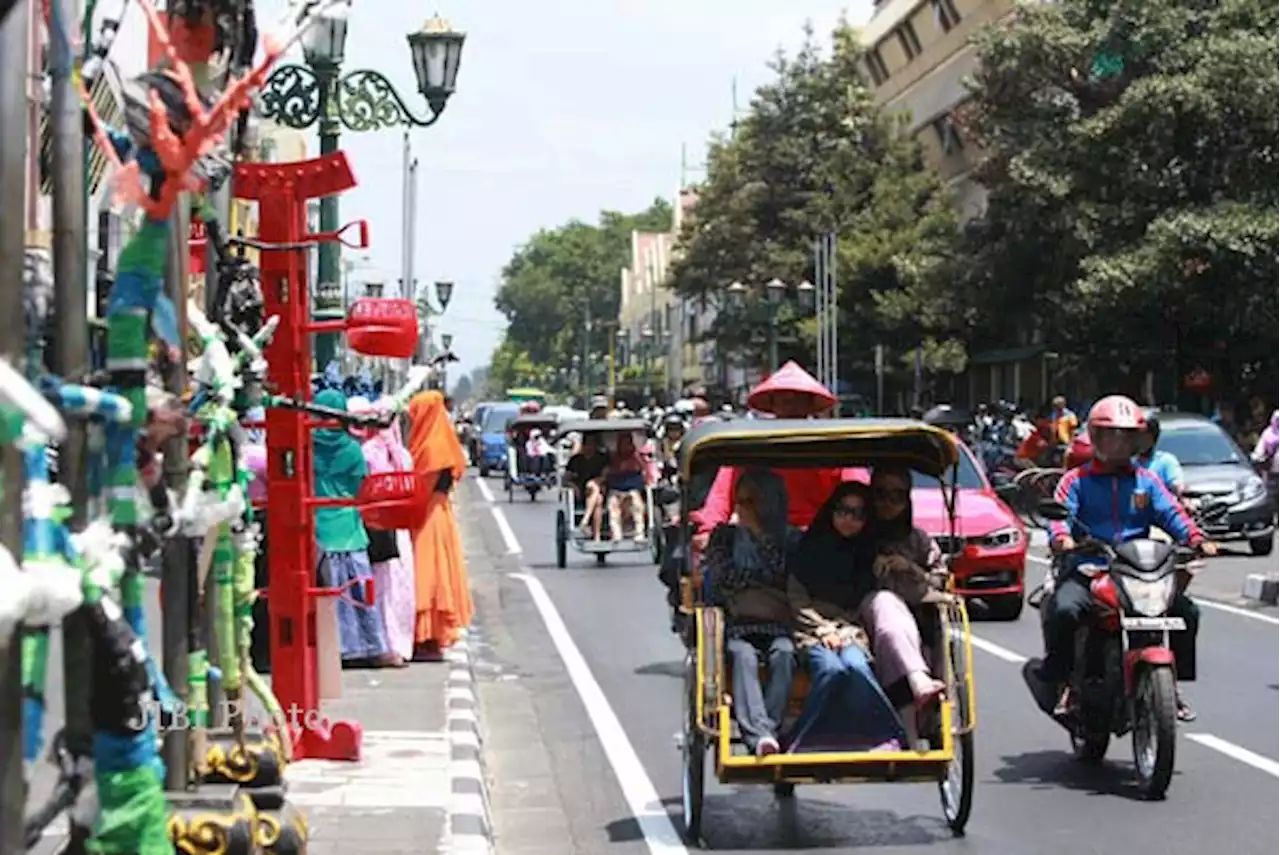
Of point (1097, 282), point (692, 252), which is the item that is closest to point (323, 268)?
point (1097, 282)

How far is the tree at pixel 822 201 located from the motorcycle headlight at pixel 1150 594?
3990cm

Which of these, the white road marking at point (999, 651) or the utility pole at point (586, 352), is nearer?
the white road marking at point (999, 651)

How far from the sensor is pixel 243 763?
7270 mm

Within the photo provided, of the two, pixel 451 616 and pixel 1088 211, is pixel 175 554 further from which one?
pixel 1088 211

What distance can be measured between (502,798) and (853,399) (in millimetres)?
48739

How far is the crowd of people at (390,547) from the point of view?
41.3 feet

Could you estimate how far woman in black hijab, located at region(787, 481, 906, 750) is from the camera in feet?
29.1

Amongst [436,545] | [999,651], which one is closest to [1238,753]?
[999,651]

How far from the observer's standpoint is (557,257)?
14838cm

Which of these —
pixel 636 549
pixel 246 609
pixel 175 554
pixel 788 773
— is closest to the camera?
pixel 175 554

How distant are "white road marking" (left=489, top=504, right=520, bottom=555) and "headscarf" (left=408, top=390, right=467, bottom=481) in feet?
45.4

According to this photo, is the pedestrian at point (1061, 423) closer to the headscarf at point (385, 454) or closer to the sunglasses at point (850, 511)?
the headscarf at point (385, 454)

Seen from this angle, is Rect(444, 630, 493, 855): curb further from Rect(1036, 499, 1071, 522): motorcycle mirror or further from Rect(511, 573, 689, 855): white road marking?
Rect(1036, 499, 1071, 522): motorcycle mirror

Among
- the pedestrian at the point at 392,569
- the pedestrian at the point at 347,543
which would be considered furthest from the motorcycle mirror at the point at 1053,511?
the pedestrian at the point at 392,569
